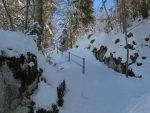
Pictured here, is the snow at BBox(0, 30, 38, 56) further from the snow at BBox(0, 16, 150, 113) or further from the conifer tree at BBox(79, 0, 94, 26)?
the conifer tree at BBox(79, 0, 94, 26)

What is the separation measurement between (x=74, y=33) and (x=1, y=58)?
91.9 feet

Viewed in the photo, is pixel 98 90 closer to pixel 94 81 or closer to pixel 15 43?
pixel 94 81

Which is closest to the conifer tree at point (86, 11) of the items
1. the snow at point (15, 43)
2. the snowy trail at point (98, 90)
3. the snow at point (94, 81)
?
the snow at point (94, 81)

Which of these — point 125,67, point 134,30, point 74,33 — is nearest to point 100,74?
point 125,67

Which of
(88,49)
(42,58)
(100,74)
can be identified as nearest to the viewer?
(42,58)

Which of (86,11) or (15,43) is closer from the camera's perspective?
(15,43)

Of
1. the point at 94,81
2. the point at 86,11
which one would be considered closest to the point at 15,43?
the point at 94,81

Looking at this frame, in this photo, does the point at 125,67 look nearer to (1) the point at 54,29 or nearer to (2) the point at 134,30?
(2) the point at 134,30

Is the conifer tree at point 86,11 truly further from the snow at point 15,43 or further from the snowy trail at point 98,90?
the snow at point 15,43

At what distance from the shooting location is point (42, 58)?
1441cm

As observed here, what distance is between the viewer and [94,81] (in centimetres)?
2012

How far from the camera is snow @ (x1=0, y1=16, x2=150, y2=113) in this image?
13102 mm

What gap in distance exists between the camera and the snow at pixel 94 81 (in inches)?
516

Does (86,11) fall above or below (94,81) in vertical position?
above
